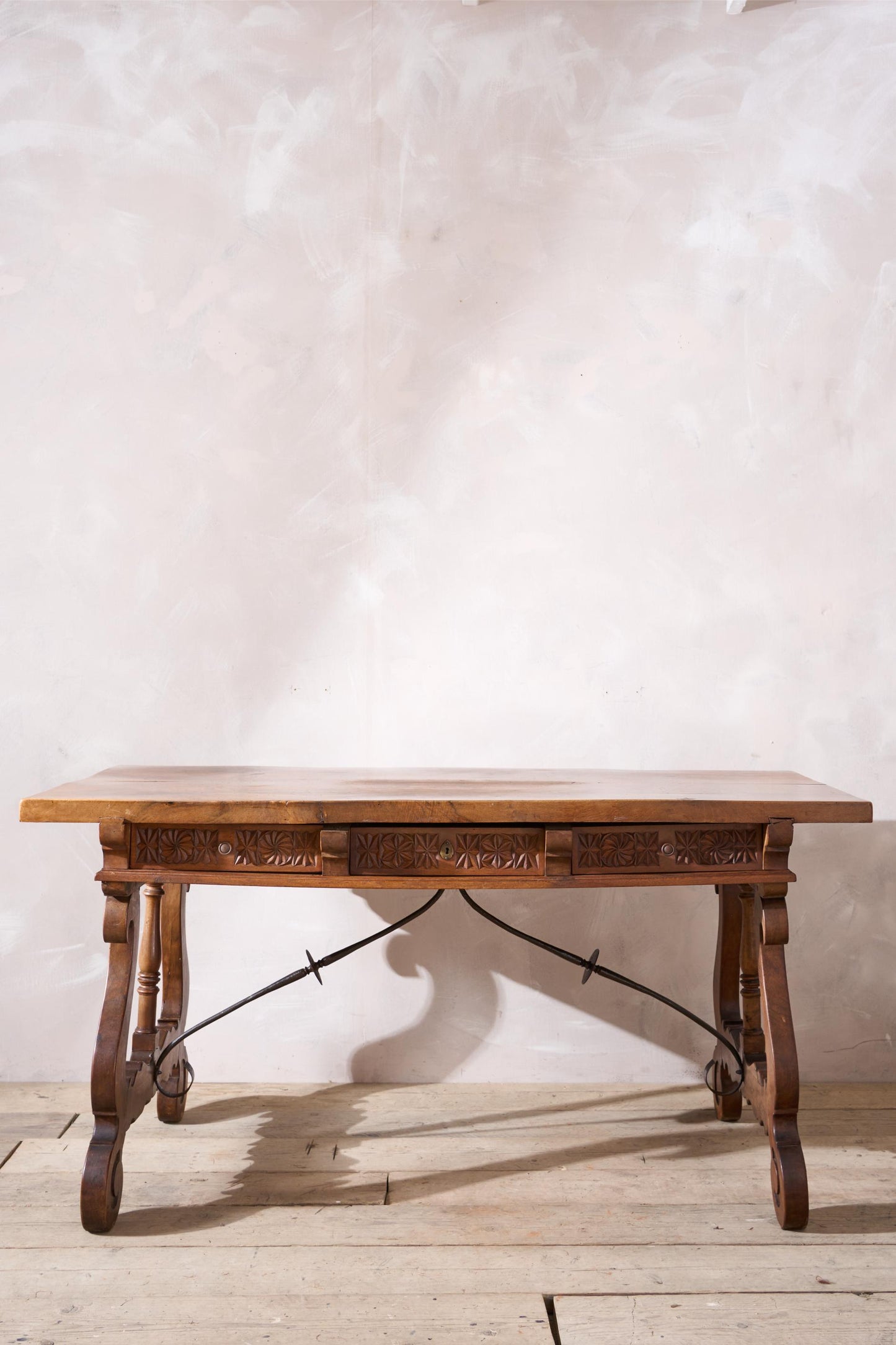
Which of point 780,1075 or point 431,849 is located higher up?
point 431,849

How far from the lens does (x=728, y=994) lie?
2.28 meters

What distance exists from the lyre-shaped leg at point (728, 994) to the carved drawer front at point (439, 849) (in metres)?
0.68

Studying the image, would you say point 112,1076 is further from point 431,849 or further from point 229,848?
point 431,849

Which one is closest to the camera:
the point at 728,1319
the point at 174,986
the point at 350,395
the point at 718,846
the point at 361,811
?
the point at 728,1319

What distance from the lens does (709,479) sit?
2514mm

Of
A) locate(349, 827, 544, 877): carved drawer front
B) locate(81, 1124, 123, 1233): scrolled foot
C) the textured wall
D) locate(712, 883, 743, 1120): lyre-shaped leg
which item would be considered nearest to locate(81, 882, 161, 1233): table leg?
locate(81, 1124, 123, 1233): scrolled foot

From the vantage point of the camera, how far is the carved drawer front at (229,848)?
71.2 inches

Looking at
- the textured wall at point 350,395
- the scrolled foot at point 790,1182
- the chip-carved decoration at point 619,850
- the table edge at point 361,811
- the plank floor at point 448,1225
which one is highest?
the textured wall at point 350,395

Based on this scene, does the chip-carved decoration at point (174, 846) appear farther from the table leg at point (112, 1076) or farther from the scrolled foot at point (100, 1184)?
the scrolled foot at point (100, 1184)

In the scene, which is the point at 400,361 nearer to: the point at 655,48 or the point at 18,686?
the point at 655,48

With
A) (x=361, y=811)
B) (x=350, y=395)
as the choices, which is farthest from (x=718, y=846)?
A: (x=350, y=395)

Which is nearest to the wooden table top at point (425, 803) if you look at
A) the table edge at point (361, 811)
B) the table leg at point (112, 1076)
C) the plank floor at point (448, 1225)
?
the table edge at point (361, 811)

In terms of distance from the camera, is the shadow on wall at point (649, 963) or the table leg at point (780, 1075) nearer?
the table leg at point (780, 1075)

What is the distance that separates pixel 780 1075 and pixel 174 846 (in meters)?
1.20
